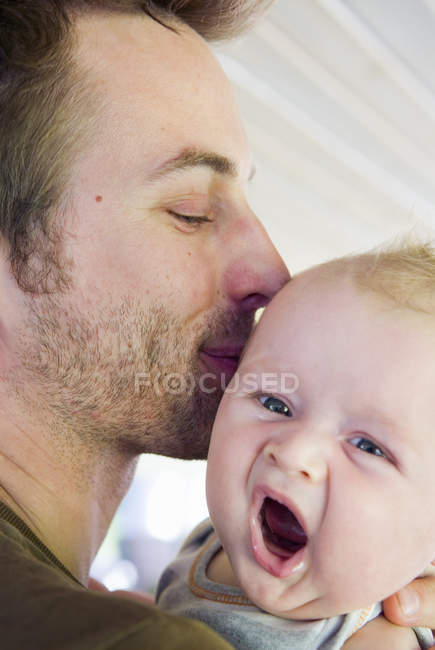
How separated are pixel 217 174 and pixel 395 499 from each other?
0.87 meters

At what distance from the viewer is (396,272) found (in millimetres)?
1105

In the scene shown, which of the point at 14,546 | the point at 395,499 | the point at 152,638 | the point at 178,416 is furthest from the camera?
the point at 178,416

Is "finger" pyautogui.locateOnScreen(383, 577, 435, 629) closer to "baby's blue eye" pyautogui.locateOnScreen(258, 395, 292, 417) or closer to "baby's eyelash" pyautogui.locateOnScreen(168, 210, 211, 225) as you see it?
"baby's blue eye" pyautogui.locateOnScreen(258, 395, 292, 417)

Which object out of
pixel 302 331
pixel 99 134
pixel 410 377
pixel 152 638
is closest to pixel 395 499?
pixel 410 377

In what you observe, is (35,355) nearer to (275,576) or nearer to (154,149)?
(154,149)

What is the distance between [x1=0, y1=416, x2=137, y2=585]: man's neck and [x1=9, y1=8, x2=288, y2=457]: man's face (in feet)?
0.20

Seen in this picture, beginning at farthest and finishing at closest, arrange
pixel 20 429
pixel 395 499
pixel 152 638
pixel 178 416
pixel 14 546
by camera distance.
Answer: pixel 178 416, pixel 20 429, pixel 395 499, pixel 14 546, pixel 152 638

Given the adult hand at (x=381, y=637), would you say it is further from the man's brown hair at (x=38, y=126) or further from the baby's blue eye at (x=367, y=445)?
the man's brown hair at (x=38, y=126)

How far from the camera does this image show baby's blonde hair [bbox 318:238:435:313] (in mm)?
1064

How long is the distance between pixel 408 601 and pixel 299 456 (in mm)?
389

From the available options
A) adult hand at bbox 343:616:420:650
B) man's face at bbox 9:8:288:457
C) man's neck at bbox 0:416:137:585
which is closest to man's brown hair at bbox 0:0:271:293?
man's face at bbox 9:8:288:457

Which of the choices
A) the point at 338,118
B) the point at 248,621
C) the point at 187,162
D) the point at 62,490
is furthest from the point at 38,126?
the point at 338,118

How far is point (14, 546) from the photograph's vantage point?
812 millimetres

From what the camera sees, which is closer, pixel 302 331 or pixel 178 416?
pixel 302 331
